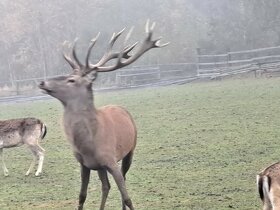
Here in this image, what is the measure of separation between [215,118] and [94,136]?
10.1 metres

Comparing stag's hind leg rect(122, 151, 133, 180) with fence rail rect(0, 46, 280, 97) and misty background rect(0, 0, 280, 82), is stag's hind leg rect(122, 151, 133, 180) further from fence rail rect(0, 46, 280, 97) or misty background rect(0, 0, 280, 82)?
misty background rect(0, 0, 280, 82)

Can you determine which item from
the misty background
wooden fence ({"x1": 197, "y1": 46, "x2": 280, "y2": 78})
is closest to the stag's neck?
wooden fence ({"x1": 197, "y1": 46, "x2": 280, "y2": 78})

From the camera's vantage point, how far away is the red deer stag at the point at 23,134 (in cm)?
1209

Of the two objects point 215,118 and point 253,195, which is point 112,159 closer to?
point 253,195

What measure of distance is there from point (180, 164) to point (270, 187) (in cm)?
523

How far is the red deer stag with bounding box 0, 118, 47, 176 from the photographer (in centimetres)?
1209

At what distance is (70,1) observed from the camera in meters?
48.2

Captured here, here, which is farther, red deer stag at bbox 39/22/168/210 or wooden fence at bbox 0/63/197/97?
wooden fence at bbox 0/63/197/97

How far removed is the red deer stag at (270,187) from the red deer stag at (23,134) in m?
6.49

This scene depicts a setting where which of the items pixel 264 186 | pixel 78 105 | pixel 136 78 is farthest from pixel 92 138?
pixel 136 78

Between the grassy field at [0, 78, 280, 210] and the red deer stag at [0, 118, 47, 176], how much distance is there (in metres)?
0.38

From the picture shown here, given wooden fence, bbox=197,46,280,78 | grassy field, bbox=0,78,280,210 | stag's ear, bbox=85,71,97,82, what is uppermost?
stag's ear, bbox=85,71,97,82

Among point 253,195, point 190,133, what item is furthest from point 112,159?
point 190,133

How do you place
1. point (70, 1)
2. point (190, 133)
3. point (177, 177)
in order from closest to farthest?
1. point (177, 177)
2. point (190, 133)
3. point (70, 1)
